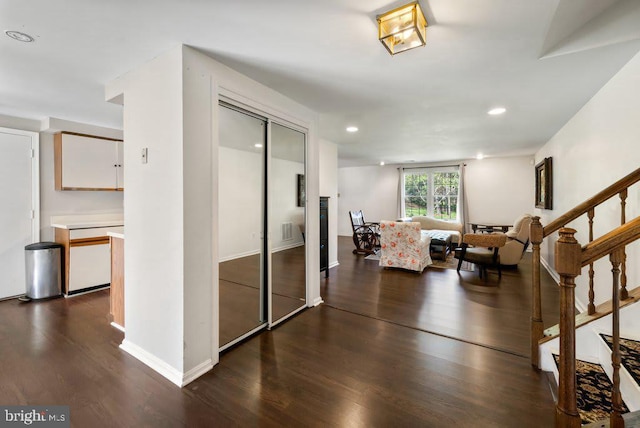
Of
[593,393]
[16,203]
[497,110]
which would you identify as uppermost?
[497,110]

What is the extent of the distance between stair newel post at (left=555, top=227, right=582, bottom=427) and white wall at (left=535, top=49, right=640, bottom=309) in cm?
154

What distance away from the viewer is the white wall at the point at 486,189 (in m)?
7.10

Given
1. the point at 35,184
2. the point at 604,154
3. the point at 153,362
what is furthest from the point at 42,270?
the point at 604,154

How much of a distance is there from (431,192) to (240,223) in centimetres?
702

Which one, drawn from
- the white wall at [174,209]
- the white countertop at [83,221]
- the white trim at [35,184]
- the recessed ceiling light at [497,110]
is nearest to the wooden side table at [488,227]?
the recessed ceiling light at [497,110]

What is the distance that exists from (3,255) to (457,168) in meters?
9.29

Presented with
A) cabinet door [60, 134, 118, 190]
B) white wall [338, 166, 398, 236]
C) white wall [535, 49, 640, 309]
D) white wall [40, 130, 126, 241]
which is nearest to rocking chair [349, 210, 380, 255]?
white wall [338, 166, 398, 236]

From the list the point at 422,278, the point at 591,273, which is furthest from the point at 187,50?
the point at 422,278

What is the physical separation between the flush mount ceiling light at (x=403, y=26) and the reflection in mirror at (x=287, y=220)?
1.45 metres

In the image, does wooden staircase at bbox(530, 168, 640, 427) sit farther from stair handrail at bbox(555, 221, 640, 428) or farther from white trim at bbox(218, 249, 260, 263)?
white trim at bbox(218, 249, 260, 263)

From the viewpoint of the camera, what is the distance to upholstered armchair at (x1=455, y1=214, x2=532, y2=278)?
4520mm

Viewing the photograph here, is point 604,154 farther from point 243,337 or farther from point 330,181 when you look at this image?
point 243,337

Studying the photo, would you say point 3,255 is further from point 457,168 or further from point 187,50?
point 457,168

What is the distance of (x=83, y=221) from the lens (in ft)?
13.5
